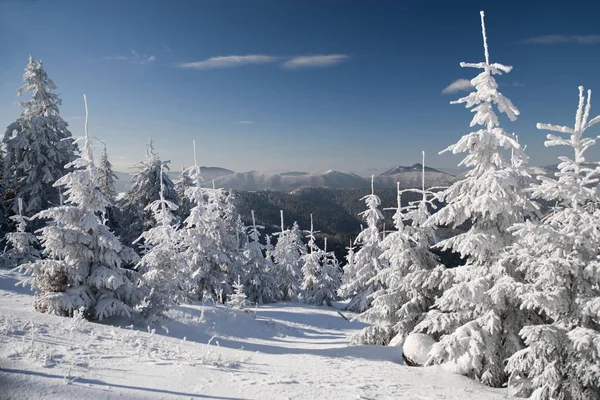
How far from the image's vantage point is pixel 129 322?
1303cm

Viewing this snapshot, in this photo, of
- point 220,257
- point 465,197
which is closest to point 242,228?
point 220,257

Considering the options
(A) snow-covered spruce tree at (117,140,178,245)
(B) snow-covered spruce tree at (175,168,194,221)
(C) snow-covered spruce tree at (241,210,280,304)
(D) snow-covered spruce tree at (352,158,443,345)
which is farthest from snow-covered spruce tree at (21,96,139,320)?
(B) snow-covered spruce tree at (175,168,194,221)

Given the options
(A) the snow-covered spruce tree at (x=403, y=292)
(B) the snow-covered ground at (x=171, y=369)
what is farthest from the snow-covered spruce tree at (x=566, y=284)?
(A) the snow-covered spruce tree at (x=403, y=292)

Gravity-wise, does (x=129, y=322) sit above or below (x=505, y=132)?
below

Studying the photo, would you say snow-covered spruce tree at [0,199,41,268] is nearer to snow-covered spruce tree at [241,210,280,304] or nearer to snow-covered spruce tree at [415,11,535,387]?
snow-covered spruce tree at [241,210,280,304]

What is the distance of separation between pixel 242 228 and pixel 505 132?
2786 cm

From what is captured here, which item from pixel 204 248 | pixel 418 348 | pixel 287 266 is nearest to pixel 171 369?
pixel 418 348

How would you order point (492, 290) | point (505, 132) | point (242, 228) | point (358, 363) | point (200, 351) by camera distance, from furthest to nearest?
point (242, 228), point (358, 363), point (200, 351), point (505, 132), point (492, 290)

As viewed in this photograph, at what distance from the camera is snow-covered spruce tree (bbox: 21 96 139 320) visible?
460 inches

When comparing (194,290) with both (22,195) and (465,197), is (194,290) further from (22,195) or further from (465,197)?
(465,197)

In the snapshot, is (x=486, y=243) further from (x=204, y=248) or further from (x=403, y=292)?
(x=204, y=248)

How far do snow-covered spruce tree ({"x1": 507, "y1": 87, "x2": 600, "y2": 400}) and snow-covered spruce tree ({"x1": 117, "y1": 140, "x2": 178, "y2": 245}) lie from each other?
28.6 m

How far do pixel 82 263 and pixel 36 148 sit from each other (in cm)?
1577

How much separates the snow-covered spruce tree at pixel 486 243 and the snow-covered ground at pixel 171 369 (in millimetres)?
1039
